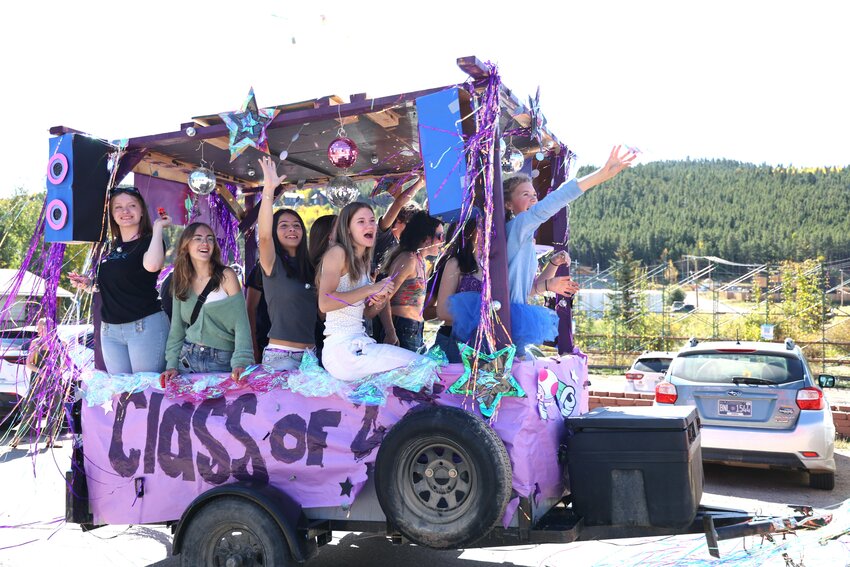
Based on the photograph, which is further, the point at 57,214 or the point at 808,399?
the point at 808,399

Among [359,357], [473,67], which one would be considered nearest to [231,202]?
[359,357]

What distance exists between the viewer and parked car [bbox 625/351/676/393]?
13.6 m

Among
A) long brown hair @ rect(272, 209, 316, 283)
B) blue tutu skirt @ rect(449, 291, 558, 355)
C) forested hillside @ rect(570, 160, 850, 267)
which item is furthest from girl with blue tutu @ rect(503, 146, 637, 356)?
forested hillside @ rect(570, 160, 850, 267)

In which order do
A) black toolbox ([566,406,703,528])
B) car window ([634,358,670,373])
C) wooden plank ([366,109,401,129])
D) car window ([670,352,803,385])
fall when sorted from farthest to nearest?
car window ([634,358,670,373])
car window ([670,352,803,385])
wooden plank ([366,109,401,129])
black toolbox ([566,406,703,528])

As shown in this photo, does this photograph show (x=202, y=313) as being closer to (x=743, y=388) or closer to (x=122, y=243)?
(x=122, y=243)

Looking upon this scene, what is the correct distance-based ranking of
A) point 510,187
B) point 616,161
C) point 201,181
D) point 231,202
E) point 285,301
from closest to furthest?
point 616,161 → point 510,187 → point 285,301 → point 201,181 → point 231,202

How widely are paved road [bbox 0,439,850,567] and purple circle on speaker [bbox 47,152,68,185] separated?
1.85 meters

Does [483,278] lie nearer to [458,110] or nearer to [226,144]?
[458,110]

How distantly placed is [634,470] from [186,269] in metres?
3.05

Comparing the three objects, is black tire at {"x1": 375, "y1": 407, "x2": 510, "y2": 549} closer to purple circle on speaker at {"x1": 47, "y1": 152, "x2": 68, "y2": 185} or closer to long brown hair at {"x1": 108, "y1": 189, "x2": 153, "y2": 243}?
long brown hair at {"x1": 108, "y1": 189, "x2": 153, "y2": 243}

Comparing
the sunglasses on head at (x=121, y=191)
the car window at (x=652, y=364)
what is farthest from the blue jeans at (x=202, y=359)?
the car window at (x=652, y=364)

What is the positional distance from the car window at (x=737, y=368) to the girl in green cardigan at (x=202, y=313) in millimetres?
5057

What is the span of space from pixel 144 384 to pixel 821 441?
243 inches

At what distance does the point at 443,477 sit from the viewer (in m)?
3.76
